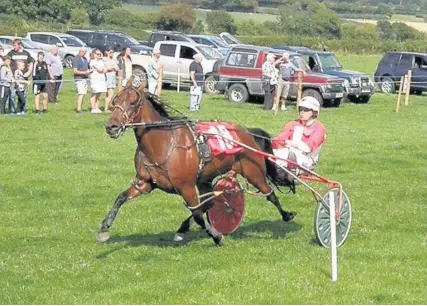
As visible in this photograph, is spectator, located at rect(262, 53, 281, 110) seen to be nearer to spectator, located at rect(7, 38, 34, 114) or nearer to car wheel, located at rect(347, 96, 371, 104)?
car wheel, located at rect(347, 96, 371, 104)

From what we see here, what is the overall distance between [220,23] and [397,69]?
50299 millimetres

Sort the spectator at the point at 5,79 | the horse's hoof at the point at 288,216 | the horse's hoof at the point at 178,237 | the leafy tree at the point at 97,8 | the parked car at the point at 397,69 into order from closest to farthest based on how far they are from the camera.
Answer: the horse's hoof at the point at 178,237
the horse's hoof at the point at 288,216
the spectator at the point at 5,79
the parked car at the point at 397,69
the leafy tree at the point at 97,8

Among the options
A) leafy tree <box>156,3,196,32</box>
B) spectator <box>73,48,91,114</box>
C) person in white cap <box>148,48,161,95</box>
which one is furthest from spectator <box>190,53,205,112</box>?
leafy tree <box>156,3,196,32</box>

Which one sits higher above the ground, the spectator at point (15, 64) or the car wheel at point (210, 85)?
the spectator at point (15, 64)

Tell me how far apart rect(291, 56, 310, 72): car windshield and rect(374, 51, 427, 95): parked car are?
8111mm

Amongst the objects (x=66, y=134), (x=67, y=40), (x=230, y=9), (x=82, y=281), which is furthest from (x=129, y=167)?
(x=230, y=9)

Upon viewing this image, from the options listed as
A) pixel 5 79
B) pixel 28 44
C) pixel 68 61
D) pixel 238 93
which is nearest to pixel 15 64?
pixel 5 79

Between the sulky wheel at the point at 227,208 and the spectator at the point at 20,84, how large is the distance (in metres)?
14.9

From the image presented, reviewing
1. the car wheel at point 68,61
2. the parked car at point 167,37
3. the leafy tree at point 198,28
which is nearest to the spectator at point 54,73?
the car wheel at point 68,61

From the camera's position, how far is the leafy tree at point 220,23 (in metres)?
89.6

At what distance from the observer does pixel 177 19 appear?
8219cm

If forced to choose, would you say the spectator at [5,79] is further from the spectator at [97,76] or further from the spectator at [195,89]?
the spectator at [195,89]

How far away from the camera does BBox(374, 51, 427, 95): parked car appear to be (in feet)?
134

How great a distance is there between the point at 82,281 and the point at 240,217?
302cm
